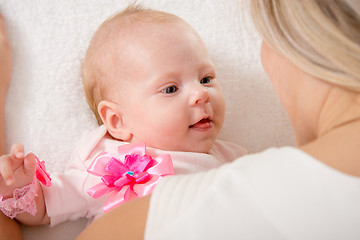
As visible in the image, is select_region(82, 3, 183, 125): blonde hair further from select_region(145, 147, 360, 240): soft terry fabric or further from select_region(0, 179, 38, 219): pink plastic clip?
select_region(145, 147, 360, 240): soft terry fabric

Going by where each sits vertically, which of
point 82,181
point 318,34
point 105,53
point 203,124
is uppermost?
point 318,34

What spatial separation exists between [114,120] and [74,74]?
29 centimetres

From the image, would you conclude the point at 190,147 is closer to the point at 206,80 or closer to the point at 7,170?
the point at 206,80

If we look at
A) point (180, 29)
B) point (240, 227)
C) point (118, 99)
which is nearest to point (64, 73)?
point (118, 99)

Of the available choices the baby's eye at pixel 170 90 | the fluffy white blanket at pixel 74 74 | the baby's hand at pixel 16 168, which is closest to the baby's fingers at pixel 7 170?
the baby's hand at pixel 16 168

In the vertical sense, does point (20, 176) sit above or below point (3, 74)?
below

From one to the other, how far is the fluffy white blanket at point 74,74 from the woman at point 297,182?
664mm

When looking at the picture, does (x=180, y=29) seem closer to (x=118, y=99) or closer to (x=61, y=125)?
(x=118, y=99)

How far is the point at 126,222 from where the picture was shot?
0.89 meters

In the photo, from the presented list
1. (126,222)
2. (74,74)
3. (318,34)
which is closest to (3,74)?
(74,74)

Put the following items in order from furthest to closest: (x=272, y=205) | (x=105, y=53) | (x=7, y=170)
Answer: (x=105, y=53) < (x=7, y=170) < (x=272, y=205)

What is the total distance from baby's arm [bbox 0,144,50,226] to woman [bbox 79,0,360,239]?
0.32 metres

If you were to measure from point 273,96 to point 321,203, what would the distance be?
42.2 inches

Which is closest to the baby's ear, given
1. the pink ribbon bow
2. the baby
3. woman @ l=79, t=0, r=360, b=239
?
the baby
